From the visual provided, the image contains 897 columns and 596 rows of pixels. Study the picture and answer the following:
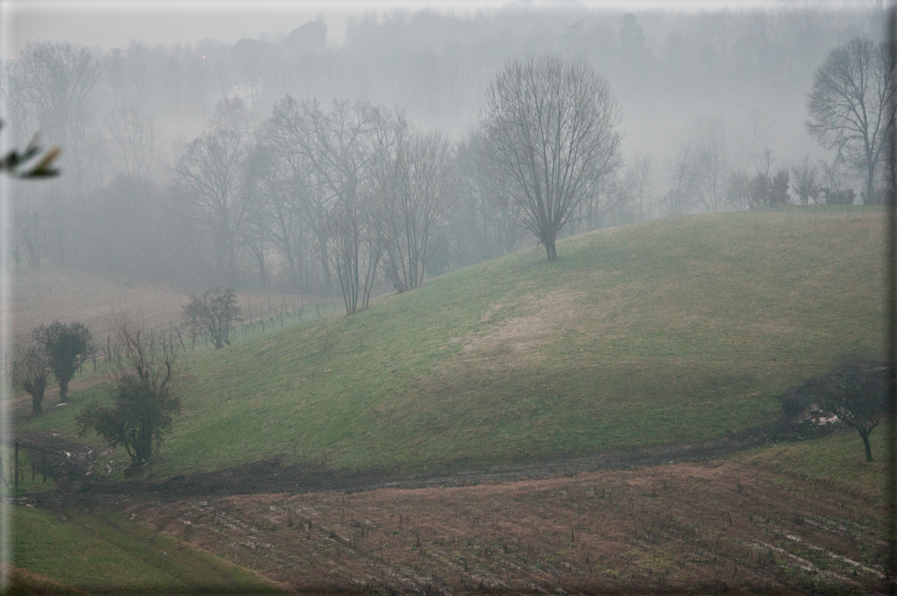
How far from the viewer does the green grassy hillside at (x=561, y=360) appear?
58.2ft

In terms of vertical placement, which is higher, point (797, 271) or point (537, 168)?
point (537, 168)

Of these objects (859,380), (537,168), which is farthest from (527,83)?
→ (859,380)

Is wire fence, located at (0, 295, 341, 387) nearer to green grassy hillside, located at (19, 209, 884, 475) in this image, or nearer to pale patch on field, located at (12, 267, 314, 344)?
pale patch on field, located at (12, 267, 314, 344)

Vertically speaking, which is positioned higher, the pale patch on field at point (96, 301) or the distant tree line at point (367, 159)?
the distant tree line at point (367, 159)

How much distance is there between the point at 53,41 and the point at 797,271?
89219 millimetres

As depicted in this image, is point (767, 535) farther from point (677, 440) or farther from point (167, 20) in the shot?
point (167, 20)

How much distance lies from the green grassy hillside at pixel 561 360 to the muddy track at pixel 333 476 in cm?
55

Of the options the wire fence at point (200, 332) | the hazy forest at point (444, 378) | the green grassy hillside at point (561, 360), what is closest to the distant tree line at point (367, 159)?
the hazy forest at point (444, 378)

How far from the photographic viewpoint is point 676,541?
10891 mm

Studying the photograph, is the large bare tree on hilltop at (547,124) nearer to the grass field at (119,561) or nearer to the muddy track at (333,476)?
the muddy track at (333,476)

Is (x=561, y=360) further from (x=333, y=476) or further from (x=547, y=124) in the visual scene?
(x=547, y=124)

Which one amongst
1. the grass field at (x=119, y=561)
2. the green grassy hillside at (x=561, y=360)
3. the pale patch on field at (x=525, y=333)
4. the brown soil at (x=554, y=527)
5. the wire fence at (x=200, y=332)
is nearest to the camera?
the brown soil at (x=554, y=527)

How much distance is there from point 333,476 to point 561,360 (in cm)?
974

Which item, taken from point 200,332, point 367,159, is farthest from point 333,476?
point 367,159
